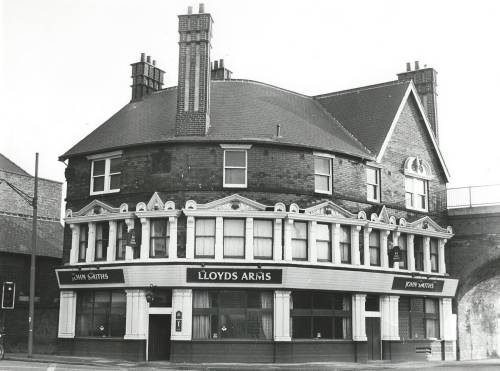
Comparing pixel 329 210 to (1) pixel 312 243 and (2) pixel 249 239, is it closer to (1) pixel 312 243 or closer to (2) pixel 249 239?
(1) pixel 312 243

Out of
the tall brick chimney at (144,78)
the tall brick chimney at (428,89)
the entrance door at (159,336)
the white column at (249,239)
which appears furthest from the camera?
the tall brick chimney at (428,89)

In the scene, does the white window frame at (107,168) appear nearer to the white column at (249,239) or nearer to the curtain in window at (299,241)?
the white column at (249,239)

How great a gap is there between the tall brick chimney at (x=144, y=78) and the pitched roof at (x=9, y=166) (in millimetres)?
13750

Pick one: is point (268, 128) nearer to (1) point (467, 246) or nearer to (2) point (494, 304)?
(1) point (467, 246)

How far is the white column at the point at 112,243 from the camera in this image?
107 ft

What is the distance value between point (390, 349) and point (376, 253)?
4.42 meters

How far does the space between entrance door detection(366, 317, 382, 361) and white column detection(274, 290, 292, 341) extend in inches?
190

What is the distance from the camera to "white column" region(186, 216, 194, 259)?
30766mm

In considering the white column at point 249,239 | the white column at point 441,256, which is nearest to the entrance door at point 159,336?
the white column at point 249,239

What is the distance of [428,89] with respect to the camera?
40938 millimetres

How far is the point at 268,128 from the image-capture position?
32938 millimetres

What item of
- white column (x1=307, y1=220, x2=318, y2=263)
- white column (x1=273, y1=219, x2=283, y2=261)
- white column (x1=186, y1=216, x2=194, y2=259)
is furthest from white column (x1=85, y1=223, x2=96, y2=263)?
white column (x1=307, y1=220, x2=318, y2=263)

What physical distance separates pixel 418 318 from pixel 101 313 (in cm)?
1528

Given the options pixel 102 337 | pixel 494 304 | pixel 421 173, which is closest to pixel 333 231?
pixel 421 173
